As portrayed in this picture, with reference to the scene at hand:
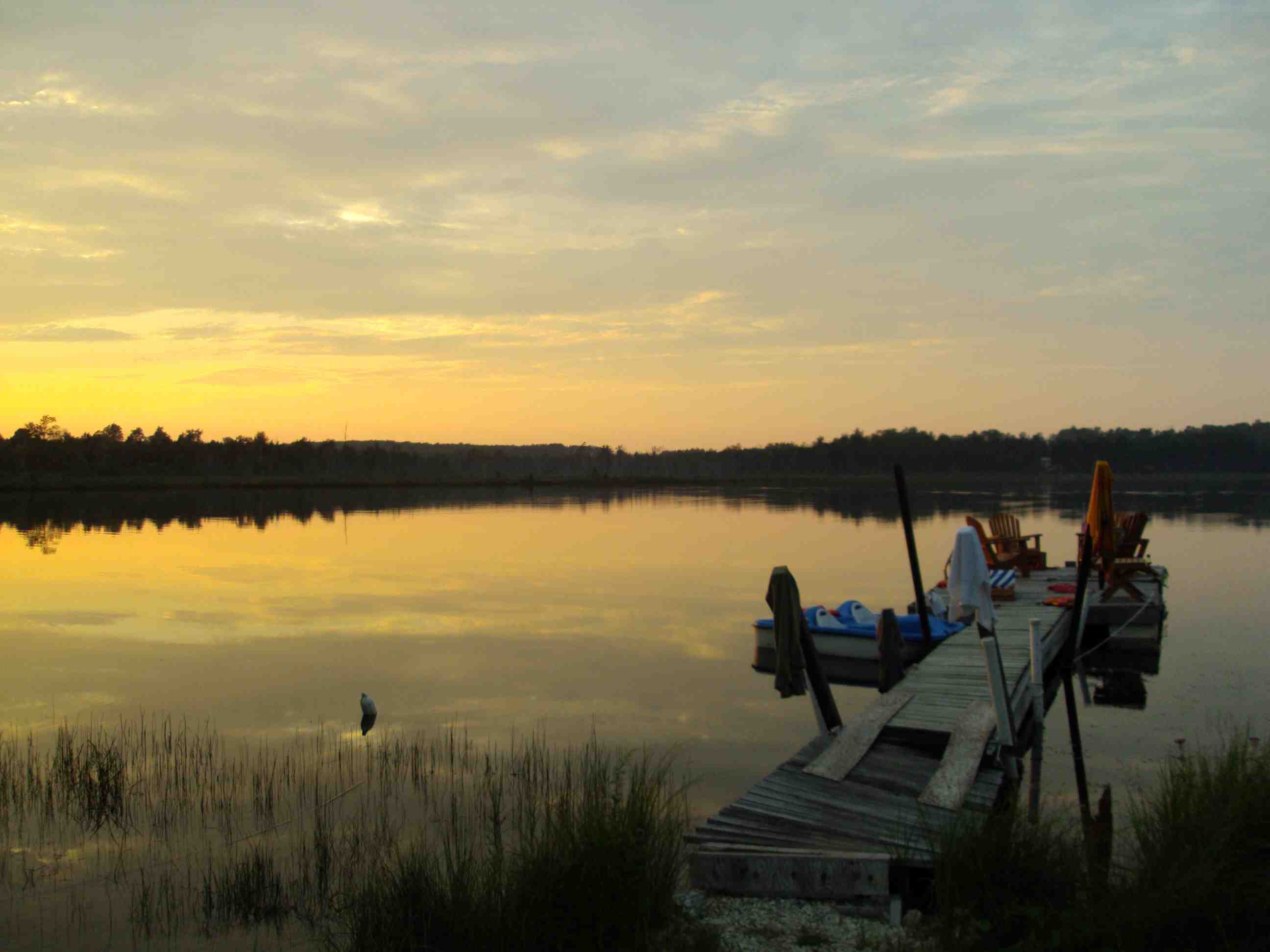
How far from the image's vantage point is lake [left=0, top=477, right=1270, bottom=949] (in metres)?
10.3

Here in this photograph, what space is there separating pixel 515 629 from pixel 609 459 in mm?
105366

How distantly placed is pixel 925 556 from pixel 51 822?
23.6 meters

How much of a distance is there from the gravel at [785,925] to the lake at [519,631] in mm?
2394

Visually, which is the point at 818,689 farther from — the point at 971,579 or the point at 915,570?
the point at 915,570

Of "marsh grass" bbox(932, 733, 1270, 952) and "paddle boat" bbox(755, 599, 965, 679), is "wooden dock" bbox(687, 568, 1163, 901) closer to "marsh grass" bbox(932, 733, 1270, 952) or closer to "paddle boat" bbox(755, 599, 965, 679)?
"marsh grass" bbox(932, 733, 1270, 952)

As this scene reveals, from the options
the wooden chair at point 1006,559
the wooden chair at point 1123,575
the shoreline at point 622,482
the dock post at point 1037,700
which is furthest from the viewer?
the shoreline at point 622,482

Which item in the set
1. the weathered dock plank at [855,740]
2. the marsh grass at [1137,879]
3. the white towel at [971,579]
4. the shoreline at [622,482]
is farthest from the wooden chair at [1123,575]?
the shoreline at [622,482]

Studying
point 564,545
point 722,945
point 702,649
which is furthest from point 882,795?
point 564,545

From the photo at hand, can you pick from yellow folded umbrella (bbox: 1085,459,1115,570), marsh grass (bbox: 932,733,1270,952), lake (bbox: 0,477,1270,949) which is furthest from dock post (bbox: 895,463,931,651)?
marsh grass (bbox: 932,733,1270,952)

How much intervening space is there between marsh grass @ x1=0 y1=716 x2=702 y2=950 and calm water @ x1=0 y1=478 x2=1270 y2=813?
1.03 metres

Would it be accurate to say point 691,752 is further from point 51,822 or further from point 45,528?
point 45,528

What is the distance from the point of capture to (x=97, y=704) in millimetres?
11062

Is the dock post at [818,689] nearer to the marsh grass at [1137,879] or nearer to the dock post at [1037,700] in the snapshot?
the dock post at [1037,700]

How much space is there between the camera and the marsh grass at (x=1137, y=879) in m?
4.07
